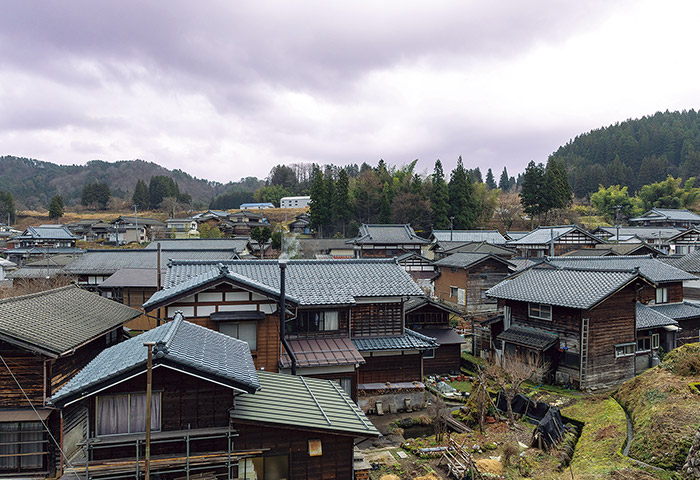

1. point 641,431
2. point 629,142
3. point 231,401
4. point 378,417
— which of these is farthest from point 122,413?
point 629,142

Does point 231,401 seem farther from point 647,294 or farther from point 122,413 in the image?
point 647,294

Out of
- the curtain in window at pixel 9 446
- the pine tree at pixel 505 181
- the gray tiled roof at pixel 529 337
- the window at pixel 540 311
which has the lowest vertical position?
the curtain in window at pixel 9 446

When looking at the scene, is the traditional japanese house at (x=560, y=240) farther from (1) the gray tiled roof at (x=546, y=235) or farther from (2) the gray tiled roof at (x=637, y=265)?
(2) the gray tiled roof at (x=637, y=265)

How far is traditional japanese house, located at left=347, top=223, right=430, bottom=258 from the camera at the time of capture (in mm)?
54844

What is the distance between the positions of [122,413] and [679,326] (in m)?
31.5

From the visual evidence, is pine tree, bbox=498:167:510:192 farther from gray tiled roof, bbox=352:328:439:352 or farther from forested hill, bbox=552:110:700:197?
gray tiled roof, bbox=352:328:439:352

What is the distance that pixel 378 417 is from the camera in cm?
1831

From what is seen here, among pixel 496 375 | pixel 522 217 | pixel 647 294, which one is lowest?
pixel 496 375

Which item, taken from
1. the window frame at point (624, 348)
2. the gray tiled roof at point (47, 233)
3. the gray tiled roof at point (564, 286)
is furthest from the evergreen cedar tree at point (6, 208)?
the window frame at point (624, 348)

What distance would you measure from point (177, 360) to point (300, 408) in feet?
11.0

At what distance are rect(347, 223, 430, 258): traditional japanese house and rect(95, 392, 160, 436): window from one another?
150 ft

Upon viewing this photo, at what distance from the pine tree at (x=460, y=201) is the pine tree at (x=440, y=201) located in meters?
1.10

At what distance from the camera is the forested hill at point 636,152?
4114 inches

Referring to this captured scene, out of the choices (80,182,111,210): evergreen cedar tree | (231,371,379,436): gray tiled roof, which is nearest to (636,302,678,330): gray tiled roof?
(231,371,379,436): gray tiled roof
